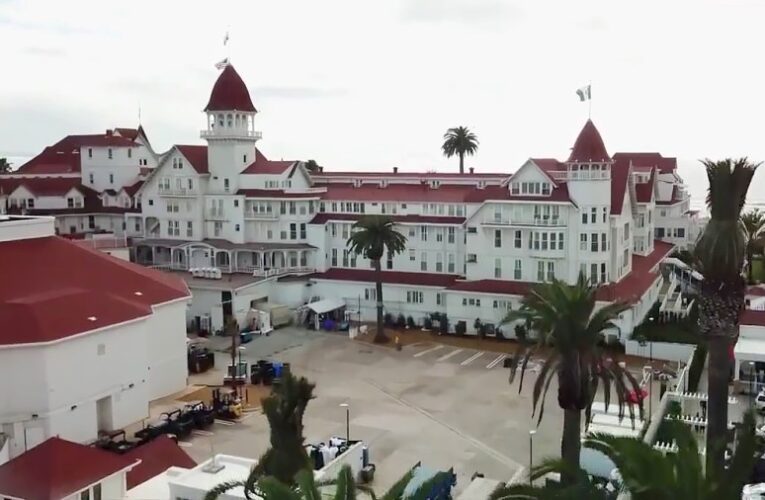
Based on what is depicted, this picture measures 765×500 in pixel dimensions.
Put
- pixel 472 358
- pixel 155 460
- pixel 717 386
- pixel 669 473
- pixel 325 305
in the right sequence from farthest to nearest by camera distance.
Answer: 1. pixel 325 305
2. pixel 472 358
3. pixel 155 460
4. pixel 717 386
5. pixel 669 473

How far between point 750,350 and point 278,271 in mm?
36031

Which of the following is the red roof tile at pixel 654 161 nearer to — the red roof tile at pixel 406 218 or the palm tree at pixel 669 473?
the red roof tile at pixel 406 218

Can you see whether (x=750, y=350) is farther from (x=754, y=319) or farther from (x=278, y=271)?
(x=278, y=271)

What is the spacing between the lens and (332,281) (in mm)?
61750

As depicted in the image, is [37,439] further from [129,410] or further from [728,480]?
[728,480]

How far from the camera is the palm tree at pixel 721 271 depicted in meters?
18.6

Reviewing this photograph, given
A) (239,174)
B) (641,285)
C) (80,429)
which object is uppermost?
(239,174)

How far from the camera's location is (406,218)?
2469 inches

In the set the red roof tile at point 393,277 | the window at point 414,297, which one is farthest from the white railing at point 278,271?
the window at point 414,297

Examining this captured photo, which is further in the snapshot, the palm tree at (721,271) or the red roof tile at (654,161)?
the red roof tile at (654,161)

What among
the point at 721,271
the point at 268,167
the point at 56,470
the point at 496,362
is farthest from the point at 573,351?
the point at 268,167

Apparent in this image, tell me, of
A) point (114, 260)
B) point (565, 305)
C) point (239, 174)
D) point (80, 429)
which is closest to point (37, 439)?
point (80, 429)

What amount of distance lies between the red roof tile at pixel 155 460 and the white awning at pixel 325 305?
2918 centimetres

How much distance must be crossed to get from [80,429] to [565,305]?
23.6m
